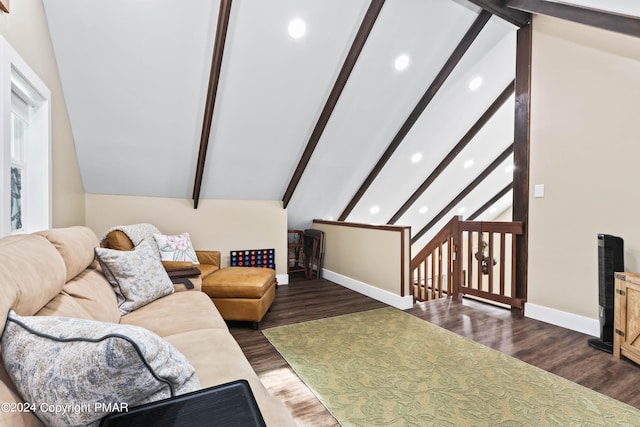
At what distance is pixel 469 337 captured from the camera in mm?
2637

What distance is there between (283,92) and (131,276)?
88.6 inches

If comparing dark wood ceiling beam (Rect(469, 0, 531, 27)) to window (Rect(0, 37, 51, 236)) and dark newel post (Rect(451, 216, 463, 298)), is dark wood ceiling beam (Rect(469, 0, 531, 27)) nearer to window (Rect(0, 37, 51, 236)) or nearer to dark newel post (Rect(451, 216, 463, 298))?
dark newel post (Rect(451, 216, 463, 298))

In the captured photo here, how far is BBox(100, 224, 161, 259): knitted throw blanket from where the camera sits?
9.85 ft

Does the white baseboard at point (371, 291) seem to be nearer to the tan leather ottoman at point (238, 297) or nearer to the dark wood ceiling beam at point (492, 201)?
the tan leather ottoman at point (238, 297)

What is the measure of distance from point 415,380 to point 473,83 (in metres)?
3.68

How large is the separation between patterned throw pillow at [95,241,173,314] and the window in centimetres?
57

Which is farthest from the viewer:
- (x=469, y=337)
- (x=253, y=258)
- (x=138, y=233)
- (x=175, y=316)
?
(x=253, y=258)

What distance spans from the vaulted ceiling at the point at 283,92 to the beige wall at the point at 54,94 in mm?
125

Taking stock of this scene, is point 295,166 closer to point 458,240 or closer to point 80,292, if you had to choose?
point 458,240

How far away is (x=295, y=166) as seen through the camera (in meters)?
4.16

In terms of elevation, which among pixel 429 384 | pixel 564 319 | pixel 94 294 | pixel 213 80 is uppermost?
pixel 213 80

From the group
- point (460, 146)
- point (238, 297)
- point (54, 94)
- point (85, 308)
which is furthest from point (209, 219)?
point (460, 146)

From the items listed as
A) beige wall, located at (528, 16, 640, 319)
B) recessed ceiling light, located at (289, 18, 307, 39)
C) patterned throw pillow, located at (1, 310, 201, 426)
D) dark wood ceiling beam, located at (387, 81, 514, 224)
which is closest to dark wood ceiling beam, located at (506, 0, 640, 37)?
beige wall, located at (528, 16, 640, 319)

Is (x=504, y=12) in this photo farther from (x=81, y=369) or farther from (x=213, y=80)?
(x=81, y=369)
